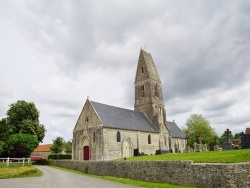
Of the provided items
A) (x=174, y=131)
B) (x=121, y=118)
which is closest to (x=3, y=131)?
(x=121, y=118)

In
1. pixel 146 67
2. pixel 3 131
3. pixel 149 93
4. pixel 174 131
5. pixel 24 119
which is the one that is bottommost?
pixel 174 131

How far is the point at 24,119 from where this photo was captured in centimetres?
4959

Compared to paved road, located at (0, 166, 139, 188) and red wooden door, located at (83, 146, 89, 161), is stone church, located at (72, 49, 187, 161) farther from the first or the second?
paved road, located at (0, 166, 139, 188)

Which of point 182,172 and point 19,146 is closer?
point 182,172

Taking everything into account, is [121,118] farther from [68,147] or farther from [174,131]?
[68,147]

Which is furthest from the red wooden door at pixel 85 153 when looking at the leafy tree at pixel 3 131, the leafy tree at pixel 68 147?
the leafy tree at pixel 68 147

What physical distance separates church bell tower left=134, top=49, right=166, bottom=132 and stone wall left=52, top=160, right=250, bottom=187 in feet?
78.4

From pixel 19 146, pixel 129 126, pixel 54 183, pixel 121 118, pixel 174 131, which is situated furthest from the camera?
pixel 174 131

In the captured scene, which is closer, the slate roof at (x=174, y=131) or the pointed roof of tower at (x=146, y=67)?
the pointed roof of tower at (x=146, y=67)

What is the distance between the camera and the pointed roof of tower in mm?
51062

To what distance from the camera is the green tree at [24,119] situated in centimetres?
4834

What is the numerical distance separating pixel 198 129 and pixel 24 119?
49734 mm

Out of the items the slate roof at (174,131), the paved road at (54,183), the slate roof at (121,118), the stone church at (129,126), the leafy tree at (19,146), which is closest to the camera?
the paved road at (54,183)

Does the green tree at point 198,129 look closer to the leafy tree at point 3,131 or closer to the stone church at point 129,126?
the stone church at point 129,126
